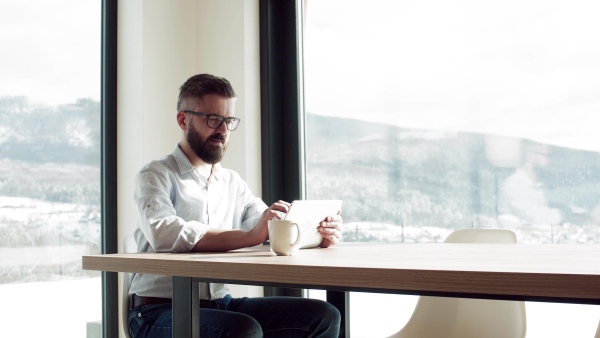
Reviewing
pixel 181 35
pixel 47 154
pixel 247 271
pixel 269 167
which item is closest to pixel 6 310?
pixel 47 154

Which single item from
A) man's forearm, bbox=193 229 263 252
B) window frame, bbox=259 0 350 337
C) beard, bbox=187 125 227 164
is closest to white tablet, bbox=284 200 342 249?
man's forearm, bbox=193 229 263 252

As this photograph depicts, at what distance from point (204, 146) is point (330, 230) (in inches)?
21.6

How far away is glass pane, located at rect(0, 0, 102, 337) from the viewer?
9.70 ft

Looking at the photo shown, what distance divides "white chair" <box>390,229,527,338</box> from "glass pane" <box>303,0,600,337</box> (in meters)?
0.79

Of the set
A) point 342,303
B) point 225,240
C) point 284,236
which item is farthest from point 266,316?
point 284,236

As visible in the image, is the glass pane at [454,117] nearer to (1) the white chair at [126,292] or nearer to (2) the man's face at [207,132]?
(2) the man's face at [207,132]

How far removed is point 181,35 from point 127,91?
18.9 inches

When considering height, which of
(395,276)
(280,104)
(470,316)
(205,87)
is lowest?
(470,316)

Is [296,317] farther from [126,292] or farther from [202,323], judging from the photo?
[126,292]

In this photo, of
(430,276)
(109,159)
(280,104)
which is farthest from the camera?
(280,104)

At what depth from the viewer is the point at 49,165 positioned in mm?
3135

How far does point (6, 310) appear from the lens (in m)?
2.90

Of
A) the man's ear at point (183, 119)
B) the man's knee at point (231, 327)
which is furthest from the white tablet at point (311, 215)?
the man's ear at point (183, 119)

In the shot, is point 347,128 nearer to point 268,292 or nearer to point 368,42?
point 368,42
